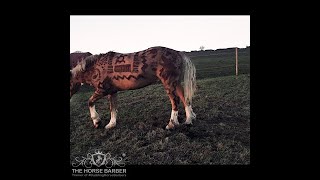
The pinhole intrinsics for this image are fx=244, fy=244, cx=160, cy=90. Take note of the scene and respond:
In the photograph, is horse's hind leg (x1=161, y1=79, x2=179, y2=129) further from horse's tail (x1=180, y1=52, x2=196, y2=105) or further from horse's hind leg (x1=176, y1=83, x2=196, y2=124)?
horse's tail (x1=180, y1=52, x2=196, y2=105)

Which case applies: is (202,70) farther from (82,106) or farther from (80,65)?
(80,65)

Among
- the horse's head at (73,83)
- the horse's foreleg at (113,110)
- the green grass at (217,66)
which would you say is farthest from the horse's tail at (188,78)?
the green grass at (217,66)

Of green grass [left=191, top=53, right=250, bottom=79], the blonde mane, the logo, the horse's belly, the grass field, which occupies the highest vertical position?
green grass [left=191, top=53, right=250, bottom=79]

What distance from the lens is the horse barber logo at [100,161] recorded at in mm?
4345

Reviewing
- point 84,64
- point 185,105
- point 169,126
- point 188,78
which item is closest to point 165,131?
point 169,126

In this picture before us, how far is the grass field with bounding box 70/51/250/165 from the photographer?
4.53 m

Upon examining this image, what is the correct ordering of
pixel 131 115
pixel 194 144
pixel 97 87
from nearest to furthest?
pixel 194 144
pixel 97 87
pixel 131 115

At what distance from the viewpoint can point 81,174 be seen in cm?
420

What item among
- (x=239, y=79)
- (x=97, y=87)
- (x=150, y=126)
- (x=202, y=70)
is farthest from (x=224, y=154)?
(x=202, y=70)

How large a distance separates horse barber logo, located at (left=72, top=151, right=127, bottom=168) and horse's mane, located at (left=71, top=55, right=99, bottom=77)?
2200mm

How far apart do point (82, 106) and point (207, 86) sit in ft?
15.6

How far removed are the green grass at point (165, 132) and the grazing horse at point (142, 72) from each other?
414 millimetres

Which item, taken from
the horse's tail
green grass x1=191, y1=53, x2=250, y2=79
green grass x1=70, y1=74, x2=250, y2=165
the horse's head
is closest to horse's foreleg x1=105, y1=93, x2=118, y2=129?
green grass x1=70, y1=74, x2=250, y2=165

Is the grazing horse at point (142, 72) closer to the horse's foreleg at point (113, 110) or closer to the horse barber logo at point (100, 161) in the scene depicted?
the horse's foreleg at point (113, 110)
